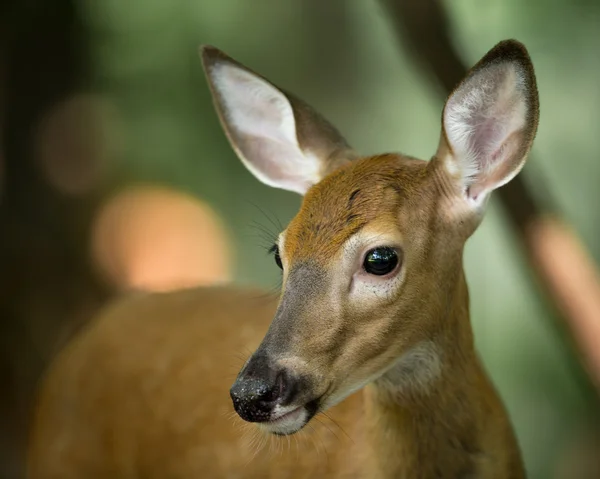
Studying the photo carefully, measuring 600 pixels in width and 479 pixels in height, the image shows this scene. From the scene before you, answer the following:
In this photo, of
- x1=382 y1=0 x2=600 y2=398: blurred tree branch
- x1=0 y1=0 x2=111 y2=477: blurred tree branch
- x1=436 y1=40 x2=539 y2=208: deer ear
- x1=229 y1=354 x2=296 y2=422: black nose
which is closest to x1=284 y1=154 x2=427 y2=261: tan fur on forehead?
x1=436 y1=40 x2=539 y2=208: deer ear

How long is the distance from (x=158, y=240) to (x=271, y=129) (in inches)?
173

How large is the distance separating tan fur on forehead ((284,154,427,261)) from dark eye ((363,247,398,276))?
0.09 metres

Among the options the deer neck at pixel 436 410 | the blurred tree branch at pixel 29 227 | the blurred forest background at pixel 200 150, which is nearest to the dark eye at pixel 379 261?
the deer neck at pixel 436 410

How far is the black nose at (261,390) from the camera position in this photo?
212 centimetres

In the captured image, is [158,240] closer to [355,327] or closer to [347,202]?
[347,202]

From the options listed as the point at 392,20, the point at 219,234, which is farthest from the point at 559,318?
the point at 219,234

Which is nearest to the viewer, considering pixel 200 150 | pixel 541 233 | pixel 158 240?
pixel 541 233

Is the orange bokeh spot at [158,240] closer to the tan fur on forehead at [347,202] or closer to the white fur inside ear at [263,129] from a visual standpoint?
the white fur inside ear at [263,129]

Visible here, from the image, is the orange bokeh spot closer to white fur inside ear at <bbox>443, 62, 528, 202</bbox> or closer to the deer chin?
white fur inside ear at <bbox>443, 62, 528, 202</bbox>

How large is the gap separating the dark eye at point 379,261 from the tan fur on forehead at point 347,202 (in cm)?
9

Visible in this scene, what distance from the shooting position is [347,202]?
245 cm

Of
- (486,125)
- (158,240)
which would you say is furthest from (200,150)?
(486,125)

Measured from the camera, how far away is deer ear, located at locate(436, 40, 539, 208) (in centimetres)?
237

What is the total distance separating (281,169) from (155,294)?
1232mm
